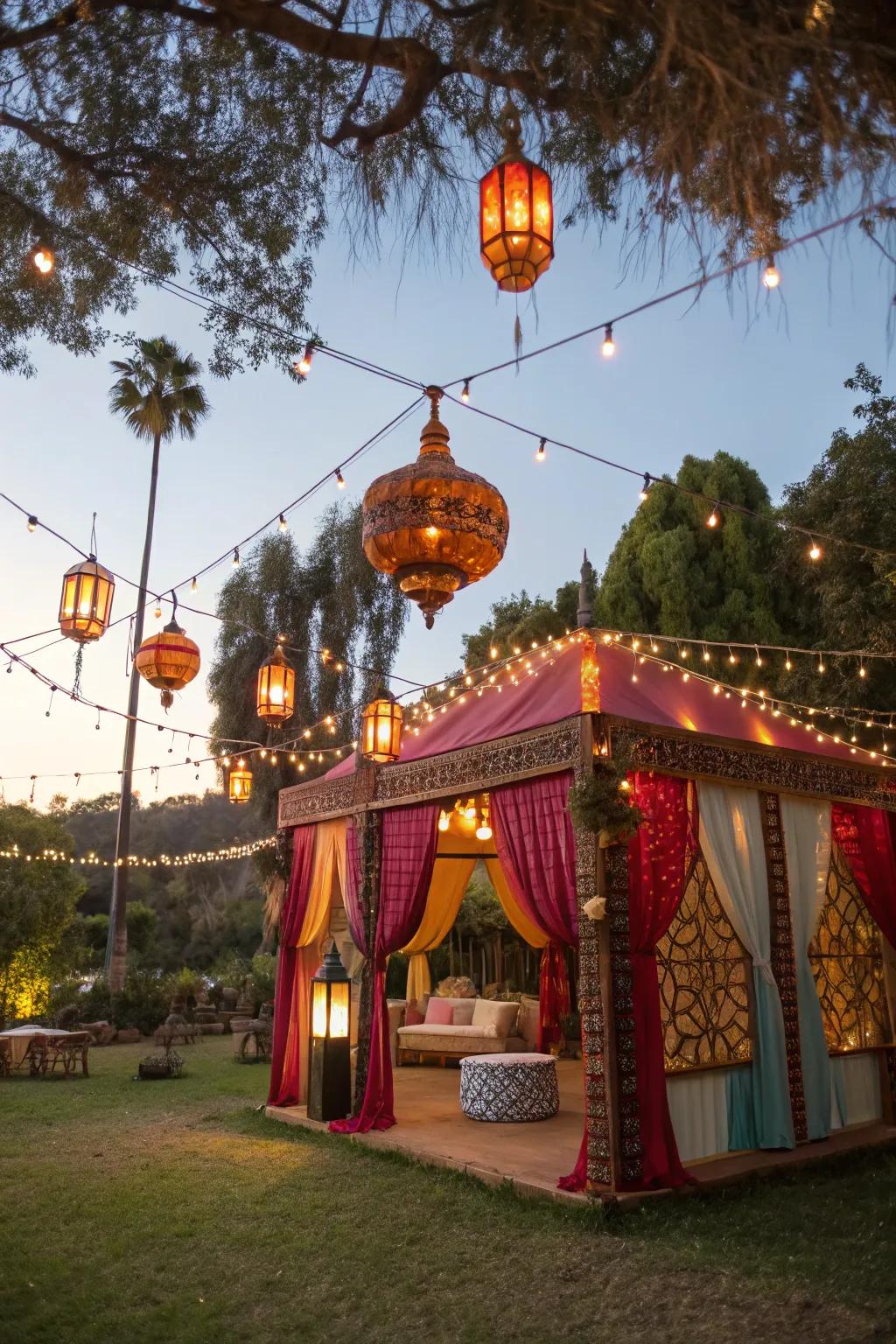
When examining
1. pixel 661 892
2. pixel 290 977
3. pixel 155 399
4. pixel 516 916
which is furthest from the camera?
pixel 155 399

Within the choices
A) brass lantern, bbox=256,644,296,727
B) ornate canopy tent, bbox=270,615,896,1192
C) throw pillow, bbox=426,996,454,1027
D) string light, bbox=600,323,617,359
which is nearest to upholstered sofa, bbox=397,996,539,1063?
throw pillow, bbox=426,996,454,1027

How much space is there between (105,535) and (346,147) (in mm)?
4447

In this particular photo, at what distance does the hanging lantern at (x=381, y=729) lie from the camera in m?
7.08

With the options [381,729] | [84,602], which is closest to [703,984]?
[381,729]

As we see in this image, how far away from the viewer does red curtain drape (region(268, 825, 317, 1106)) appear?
7988 millimetres

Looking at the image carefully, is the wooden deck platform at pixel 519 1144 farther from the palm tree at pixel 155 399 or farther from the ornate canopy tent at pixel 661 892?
the palm tree at pixel 155 399

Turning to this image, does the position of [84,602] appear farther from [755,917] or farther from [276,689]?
[755,917]

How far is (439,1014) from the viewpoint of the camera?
11203 mm

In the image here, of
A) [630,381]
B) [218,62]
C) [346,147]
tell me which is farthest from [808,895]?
[218,62]

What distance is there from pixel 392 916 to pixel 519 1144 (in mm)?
1834

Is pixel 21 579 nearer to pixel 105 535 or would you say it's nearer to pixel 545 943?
pixel 105 535

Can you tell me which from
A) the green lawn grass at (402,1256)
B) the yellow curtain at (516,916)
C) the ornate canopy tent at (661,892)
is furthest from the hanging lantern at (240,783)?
the green lawn grass at (402,1256)

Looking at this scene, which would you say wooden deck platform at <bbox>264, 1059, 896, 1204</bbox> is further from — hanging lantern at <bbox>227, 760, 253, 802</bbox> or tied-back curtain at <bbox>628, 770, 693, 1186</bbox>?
hanging lantern at <bbox>227, 760, 253, 802</bbox>

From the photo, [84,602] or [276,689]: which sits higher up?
[84,602]
